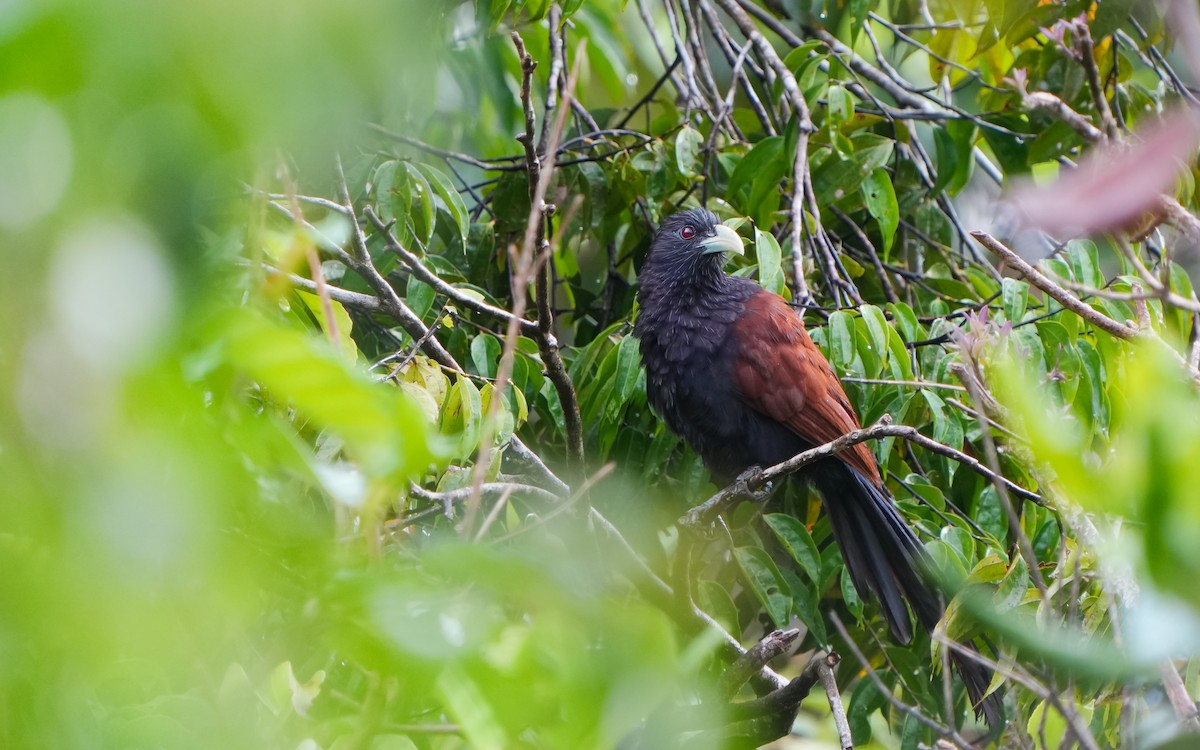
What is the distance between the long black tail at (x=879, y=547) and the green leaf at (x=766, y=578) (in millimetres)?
440

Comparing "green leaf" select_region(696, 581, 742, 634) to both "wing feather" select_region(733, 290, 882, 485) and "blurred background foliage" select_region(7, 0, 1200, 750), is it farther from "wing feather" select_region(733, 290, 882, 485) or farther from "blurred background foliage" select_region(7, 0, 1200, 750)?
"wing feather" select_region(733, 290, 882, 485)

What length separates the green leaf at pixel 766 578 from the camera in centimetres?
266

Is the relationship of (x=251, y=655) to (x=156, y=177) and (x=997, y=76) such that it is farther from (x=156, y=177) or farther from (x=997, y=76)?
(x=997, y=76)

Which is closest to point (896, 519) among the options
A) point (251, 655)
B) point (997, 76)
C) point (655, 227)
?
point (655, 227)

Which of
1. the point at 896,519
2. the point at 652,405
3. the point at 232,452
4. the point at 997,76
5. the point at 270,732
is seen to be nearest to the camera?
the point at 232,452

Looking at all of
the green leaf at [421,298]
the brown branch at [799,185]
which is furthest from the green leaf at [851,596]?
the green leaf at [421,298]

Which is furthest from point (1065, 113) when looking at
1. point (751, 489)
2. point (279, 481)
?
point (279, 481)

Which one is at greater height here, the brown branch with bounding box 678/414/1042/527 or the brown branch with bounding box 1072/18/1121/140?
the brown branch with bounding box 1072/18/1121/140

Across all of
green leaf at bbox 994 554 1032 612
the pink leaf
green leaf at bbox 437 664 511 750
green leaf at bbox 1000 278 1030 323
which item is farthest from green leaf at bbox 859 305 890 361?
green leaf at bbox 437 664 511 750

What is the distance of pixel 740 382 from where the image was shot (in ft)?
11.2

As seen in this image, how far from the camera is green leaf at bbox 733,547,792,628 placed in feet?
8.74

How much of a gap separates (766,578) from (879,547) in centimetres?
61

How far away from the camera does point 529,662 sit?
0.83 m

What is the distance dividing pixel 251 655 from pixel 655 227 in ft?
8.95
